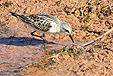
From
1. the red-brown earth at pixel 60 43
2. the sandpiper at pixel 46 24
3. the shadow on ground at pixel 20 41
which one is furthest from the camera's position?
the shadow on ground at pixel 20 41

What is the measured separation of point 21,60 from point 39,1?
204 inches

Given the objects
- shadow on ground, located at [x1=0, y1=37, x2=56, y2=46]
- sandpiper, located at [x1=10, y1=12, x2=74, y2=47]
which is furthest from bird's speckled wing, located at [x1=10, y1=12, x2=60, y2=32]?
shadow on ground, located at [x1=0, y1=37, x2=56, y2=46]

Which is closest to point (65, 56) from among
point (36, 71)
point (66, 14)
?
point (36, 71)

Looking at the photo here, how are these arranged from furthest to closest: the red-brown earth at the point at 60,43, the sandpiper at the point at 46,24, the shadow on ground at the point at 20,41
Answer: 1. the shadow on ground at the point at 20,41
2. the sandpiper at the point at 46,24
3. the red-brown earth at the point at 60,43

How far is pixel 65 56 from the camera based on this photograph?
776cm

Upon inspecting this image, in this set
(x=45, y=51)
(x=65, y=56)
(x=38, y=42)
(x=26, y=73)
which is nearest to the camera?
(x=26, y=73)

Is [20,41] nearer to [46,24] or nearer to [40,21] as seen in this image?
[40,21]

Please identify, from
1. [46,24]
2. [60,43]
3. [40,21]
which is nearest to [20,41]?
[40,21]

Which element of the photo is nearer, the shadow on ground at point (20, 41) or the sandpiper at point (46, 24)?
the sandpiper at point (46, 24)

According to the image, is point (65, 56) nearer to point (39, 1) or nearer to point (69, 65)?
point (69, 65)

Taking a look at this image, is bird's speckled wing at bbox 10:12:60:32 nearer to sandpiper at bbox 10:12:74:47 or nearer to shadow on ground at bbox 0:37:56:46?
sandpiper at bbox 10:12:74:47

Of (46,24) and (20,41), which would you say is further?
(20,41)

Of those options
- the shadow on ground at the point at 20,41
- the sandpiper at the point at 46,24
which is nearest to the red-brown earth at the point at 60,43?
the shadow on ground at the point at 20,41

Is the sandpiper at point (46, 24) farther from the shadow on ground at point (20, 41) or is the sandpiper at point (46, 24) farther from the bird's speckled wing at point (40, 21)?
the shadow on ground at point (20, 41)
